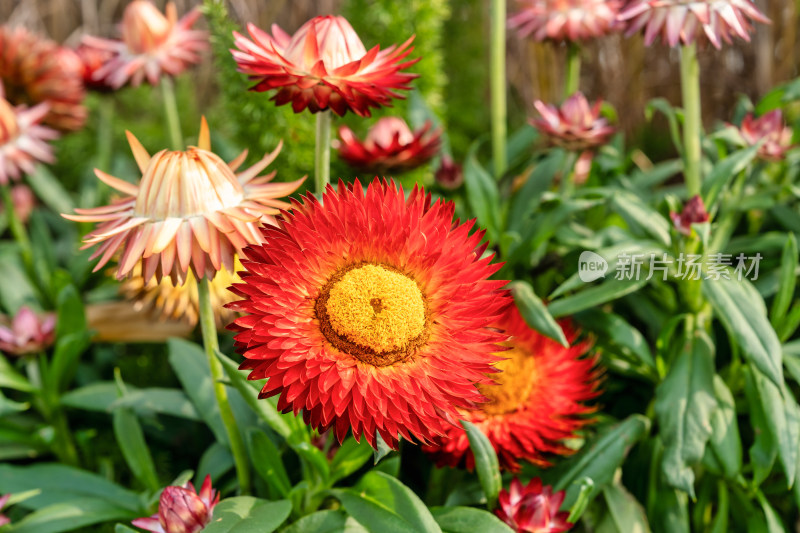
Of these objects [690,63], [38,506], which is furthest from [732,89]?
[38,506]

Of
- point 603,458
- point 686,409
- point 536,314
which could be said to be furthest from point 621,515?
point 536,314

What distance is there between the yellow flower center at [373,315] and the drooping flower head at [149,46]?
0.92 meters

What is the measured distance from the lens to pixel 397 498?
913 millimetres

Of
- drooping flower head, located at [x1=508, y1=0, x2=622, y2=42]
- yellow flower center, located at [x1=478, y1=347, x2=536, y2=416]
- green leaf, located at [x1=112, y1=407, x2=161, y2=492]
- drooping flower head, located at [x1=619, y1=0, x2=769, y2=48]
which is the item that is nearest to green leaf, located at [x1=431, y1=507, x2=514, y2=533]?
yellow flower center, located at [x1=478, y1=347, x2=536, y2=416]

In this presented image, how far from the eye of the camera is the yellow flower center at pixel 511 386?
1052mm

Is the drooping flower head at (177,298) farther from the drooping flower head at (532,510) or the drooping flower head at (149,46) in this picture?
the drooping flower head at (532,510)

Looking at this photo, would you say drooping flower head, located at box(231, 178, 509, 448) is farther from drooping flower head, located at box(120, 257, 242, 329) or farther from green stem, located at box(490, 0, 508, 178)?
green stem, located at box(490, 0, 508, 178)

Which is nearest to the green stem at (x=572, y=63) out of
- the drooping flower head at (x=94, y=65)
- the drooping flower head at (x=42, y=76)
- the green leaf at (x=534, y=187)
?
the green leaf at (x=534, y=187)

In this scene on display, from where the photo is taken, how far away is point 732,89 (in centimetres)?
234

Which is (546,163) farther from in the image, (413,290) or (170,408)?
(170,408)

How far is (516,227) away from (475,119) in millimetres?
1068

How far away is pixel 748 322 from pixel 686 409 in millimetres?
164

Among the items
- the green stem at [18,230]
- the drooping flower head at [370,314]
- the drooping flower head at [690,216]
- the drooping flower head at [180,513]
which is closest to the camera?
Result: the drooping flower head at [370,314]

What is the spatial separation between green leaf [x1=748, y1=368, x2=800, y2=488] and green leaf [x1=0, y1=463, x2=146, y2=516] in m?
0.99
